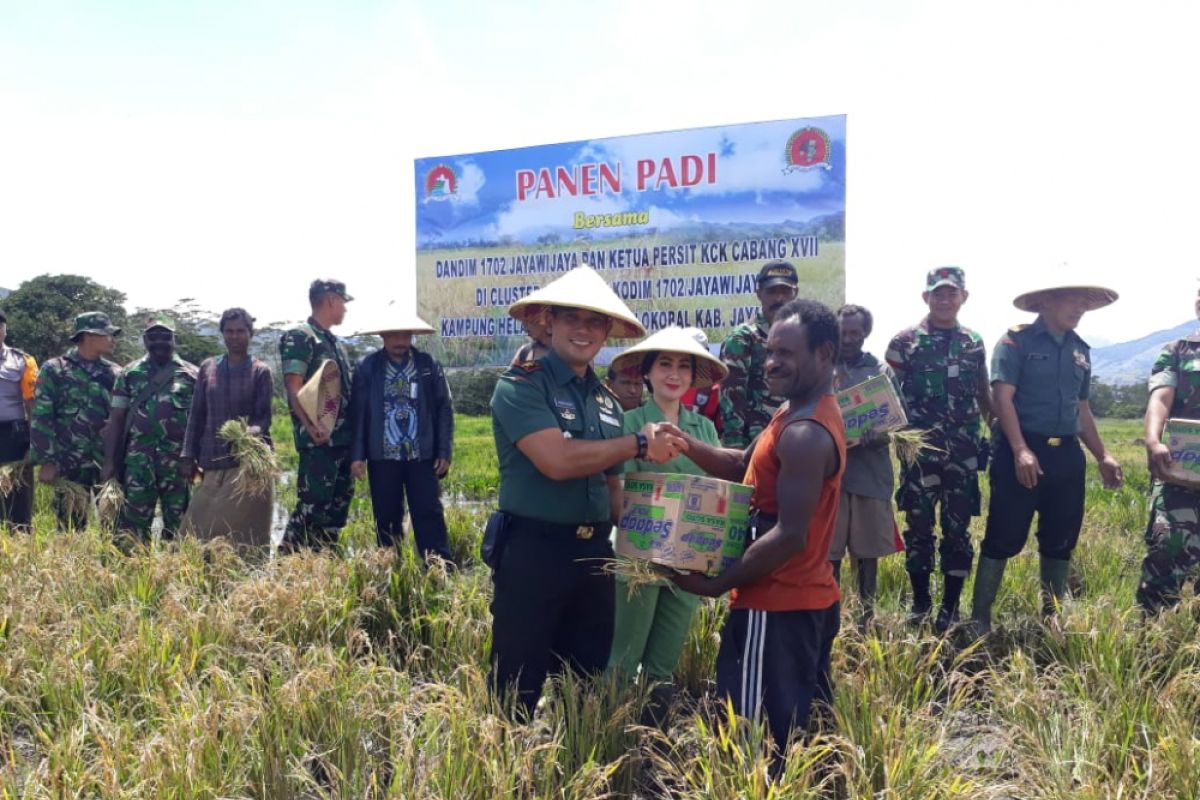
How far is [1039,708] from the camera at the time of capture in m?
3.32

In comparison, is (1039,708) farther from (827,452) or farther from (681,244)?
(681,244)

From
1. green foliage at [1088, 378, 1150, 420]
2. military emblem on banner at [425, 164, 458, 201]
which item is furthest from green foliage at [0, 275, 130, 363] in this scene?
green foliage at [1088, 378, 1150, 420]

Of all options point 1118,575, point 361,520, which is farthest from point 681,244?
point 1118,575

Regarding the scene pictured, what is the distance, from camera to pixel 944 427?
5.38 metres

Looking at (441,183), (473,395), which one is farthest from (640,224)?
(473,395)

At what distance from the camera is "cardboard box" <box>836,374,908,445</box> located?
4.46 m

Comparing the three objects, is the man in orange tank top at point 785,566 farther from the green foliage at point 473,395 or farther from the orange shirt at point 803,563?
the green foliage at point 473,395

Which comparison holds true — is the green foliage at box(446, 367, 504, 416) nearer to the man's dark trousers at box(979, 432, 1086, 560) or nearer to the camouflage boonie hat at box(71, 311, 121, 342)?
the camouflage boonie hat at box(71, 311, 121, 342)

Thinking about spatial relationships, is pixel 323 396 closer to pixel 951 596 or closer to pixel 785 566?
pixel 785 566

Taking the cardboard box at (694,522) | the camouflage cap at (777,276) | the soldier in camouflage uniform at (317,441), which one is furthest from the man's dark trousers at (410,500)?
the cardboard box at (694,522)

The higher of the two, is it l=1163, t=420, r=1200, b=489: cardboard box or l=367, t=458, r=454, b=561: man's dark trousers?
l=1163, t=420, r=1200, b=489: cardboard box

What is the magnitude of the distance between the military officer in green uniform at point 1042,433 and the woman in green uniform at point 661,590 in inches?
80.1

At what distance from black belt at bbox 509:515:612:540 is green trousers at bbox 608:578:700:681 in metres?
0.69

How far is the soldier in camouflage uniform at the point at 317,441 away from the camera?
593 centimetres
